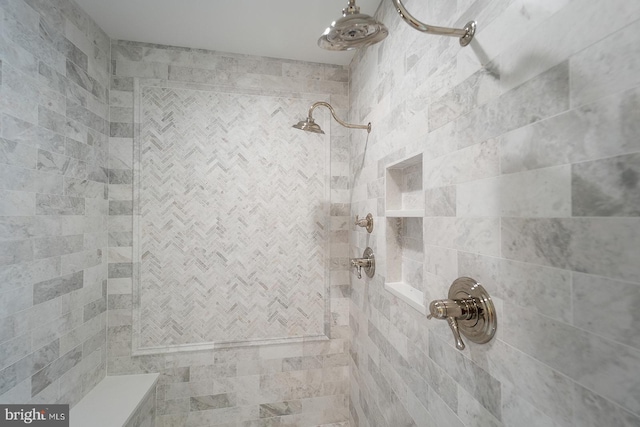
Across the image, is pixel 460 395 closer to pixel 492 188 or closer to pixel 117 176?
pixel 492 188

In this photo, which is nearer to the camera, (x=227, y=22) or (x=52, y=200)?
(x=52, y=200)

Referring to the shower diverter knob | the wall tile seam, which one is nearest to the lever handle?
the shower diverter knob

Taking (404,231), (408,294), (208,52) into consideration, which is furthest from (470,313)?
(208,52)

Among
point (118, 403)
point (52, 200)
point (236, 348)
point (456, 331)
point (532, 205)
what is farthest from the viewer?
point (236, 348)

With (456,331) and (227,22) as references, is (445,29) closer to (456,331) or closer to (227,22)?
(456,331)

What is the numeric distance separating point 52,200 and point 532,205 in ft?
5.77

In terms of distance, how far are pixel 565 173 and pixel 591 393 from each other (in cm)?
35

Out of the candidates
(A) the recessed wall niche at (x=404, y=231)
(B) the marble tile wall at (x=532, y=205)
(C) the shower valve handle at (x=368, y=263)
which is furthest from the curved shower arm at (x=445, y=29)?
(C) the shower valve handle at (x=368, y=263)

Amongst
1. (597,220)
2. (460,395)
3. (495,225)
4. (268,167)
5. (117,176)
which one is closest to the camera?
(597,220)

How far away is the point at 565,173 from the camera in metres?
0.44

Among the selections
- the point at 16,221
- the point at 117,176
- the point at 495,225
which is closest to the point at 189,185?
the point at 117,176

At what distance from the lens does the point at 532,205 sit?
1.62 ft

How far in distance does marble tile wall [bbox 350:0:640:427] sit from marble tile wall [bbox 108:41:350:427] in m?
0.85

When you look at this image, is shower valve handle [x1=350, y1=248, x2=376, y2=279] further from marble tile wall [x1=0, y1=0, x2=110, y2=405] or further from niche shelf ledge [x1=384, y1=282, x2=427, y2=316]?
marble tile wall [x1=0, y1=0, x2=110, y2=405]
